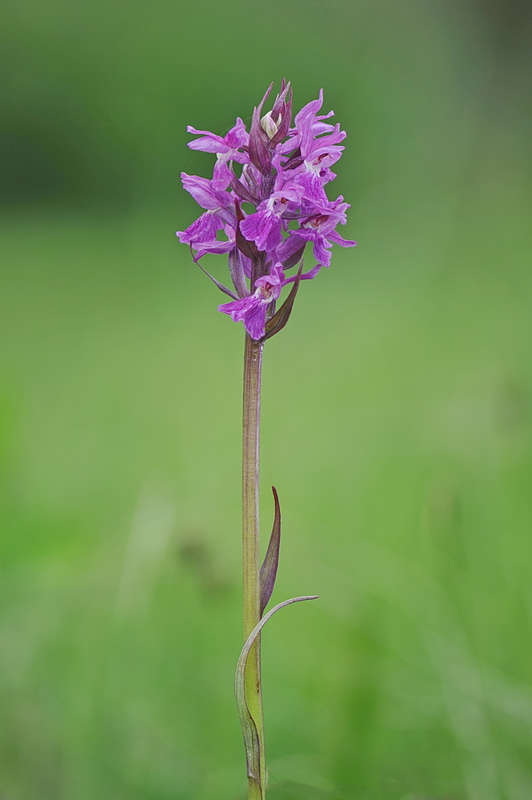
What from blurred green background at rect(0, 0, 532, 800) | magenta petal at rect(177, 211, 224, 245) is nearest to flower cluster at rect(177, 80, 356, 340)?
magenta petal at rect(177, 211, 224, 245)

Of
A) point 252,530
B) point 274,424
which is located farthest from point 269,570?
point 274,424

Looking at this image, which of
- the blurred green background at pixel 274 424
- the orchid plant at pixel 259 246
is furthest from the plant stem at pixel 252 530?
the blurred green background at pixel 274 424

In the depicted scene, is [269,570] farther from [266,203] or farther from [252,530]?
[266,203]

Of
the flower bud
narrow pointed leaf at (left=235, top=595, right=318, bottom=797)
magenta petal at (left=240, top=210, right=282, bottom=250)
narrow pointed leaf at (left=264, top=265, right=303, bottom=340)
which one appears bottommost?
narrow pointed leaf at (left=235, top=595, right=318, bottom=797)

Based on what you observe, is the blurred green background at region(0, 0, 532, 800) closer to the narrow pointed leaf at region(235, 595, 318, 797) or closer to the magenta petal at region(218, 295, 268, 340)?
the narrow pointed leaf at region(235, 595, 318, 797)

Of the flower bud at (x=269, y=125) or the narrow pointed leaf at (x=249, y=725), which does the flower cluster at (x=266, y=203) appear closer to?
the flower bud at (x=269, y=125)

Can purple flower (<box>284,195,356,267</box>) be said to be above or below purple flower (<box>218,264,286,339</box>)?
above
